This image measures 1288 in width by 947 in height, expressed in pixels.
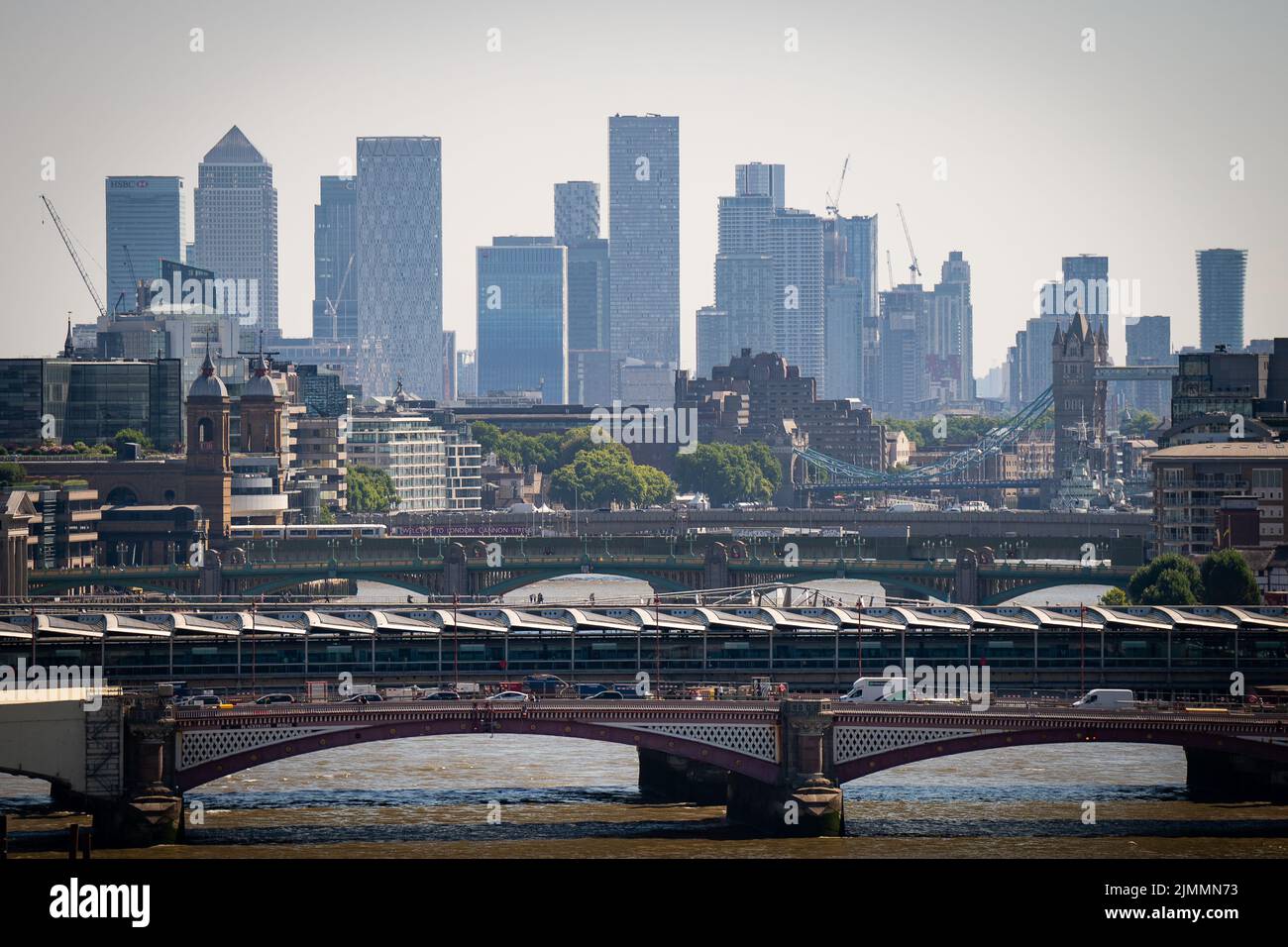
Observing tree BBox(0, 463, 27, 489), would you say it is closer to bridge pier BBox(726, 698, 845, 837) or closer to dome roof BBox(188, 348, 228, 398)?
dome roof BBox(188, 348, 228, 398)

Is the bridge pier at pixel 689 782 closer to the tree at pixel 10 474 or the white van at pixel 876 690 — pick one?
the white van at pixel 876 690

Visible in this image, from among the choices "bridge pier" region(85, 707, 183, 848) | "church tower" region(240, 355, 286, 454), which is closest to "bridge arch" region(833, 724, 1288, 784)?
"bridge pier" region(85, 707, 183, 848)

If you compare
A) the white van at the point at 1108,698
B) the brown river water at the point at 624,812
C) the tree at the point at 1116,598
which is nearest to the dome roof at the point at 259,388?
the tree at the point at 1116,598

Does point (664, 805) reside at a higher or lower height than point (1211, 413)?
lower

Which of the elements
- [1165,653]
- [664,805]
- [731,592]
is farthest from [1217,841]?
[731,592]
